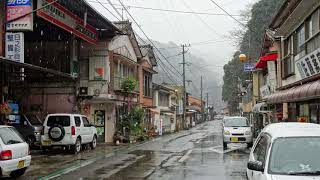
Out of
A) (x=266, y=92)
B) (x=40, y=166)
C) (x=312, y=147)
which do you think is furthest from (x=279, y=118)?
(x=312, y=147)

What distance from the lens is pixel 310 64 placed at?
58.1 feet

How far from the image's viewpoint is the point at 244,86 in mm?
70875

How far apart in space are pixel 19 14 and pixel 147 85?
27539 mm

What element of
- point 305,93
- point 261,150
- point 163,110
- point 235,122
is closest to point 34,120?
point 235,122

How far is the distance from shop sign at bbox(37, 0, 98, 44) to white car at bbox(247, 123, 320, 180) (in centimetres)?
1309

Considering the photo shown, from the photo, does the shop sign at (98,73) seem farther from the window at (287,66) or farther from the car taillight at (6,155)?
the car taillight at (6,155)

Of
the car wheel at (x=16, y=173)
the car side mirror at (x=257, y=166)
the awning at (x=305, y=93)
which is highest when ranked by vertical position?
the awning at (x=305, y=93)

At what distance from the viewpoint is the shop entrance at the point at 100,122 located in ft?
103

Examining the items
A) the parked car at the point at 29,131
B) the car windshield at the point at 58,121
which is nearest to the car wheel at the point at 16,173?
the car windshield at the point at 58,121

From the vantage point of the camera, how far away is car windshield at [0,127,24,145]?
1264 centimetres

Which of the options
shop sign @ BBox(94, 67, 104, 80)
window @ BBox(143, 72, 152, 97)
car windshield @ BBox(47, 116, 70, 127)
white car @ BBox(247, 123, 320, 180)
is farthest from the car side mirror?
window @ BBox(143, 72, 152, 97)

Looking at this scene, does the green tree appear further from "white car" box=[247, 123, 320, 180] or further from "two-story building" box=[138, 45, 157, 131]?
"white car" box=[247, 123, 320, 180]

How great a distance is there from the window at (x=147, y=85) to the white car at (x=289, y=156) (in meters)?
36.2

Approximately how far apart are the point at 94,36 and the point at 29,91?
5166mm
